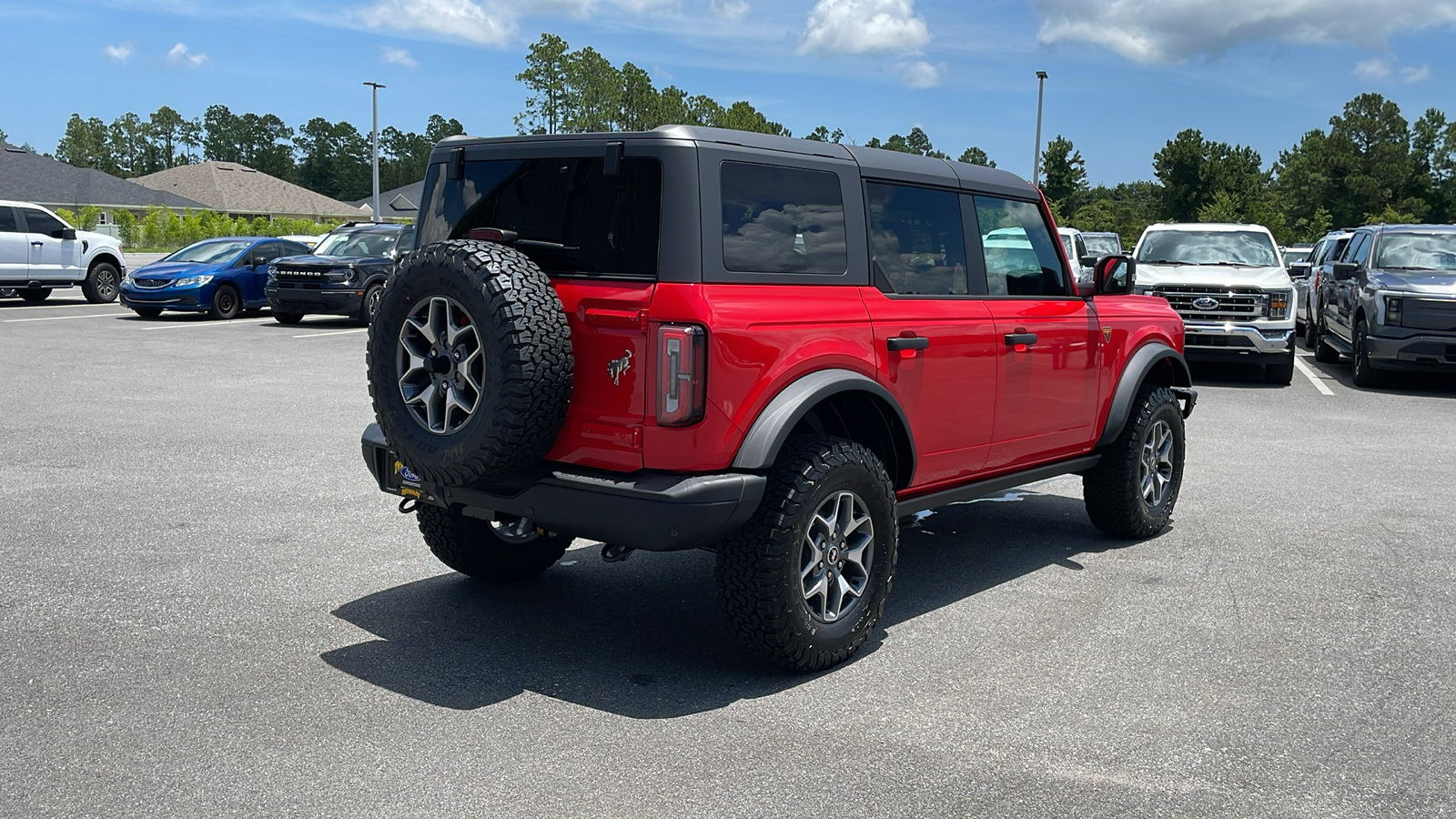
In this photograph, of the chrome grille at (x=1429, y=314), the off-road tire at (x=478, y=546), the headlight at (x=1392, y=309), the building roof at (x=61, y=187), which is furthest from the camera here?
the building roof at (x=61, y=187)

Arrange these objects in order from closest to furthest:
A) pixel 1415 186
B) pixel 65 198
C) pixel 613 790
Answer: pixel 613 790 < pixel 65 198 < pixel 1415 186

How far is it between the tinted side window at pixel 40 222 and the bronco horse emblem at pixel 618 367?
22772mm

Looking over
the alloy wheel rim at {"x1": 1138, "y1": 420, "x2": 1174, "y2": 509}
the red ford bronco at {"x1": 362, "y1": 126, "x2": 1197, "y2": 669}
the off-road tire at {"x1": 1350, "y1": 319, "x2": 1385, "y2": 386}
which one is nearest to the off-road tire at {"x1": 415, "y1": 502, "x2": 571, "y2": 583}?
the red ford bronco at {"x1": 362, "y1": 126, "x2": 1197, "y2": 669}

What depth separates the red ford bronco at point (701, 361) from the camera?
4.27m

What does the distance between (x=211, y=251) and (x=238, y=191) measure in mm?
73486

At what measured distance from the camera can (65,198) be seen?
6825 centimetres

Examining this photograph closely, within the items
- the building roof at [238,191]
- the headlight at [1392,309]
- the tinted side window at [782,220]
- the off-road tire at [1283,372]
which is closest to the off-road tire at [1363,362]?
the headlight at [1392,309]

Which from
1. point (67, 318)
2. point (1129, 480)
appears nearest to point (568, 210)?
point (1129, 480)

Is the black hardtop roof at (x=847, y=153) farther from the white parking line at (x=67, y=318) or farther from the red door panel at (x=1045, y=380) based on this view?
Answer: the white parking line at (x=67, y=318)

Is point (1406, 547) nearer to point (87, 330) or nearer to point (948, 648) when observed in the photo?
point (948, 648)

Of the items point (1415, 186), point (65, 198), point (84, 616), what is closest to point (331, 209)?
point (65, 198)

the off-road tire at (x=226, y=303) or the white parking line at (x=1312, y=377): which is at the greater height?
the off-road tire at (x=226, y=303)

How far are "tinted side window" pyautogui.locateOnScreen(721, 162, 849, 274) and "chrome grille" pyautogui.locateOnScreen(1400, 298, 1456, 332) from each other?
36.5ft

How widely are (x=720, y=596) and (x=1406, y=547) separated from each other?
4320 mm
